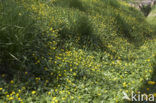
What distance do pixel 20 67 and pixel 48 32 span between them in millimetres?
1334

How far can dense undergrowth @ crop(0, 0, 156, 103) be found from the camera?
9.23ft

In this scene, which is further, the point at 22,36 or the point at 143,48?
the point at 143,48

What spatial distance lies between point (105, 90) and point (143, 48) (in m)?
3.45

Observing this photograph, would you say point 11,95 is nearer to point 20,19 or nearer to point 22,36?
point 22,36

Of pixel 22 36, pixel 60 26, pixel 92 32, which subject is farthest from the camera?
pixel 92 32

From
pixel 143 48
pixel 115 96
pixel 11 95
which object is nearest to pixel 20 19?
pixel 11 95

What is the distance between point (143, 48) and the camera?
5.85 m

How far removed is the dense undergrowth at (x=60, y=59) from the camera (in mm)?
2812

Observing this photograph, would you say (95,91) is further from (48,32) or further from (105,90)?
(48,32)

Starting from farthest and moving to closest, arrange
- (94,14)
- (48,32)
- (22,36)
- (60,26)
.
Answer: (94,14)
(60,26)
(48,32)
(22,36)

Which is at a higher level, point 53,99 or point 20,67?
point 20,67

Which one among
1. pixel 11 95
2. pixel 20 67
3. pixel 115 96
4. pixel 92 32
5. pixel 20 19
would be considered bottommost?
pixel 115 96

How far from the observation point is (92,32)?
16.9 feet

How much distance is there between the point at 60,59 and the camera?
12.0 feet
